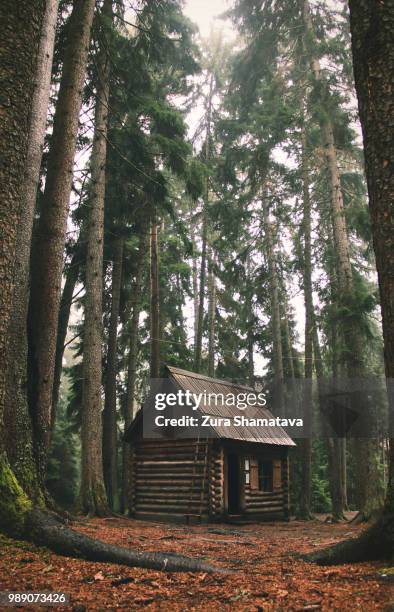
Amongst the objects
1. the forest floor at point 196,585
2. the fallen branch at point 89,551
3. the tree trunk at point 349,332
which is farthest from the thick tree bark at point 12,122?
the tree trunk at point 349,332

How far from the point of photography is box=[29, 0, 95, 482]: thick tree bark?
23.7 feet

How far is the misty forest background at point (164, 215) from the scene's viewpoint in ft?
25.9

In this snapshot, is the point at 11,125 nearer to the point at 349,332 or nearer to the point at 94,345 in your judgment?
the point at 94,345

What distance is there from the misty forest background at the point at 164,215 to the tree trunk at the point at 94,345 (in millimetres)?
44

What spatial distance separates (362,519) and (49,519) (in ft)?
37.1

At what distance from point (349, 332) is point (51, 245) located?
9895 millimetres

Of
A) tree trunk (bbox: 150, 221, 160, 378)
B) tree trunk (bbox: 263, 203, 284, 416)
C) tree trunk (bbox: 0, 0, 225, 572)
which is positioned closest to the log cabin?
tree trunk (bbox: 150, 221, 160, 378)

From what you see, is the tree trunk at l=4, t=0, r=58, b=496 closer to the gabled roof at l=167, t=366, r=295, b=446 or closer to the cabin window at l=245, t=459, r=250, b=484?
the gabled roof at l=167, t=366, r=295, b=446

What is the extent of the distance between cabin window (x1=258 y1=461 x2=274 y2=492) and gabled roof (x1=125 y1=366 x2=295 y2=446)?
1.09m

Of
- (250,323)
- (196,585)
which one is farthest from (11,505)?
(250,323)

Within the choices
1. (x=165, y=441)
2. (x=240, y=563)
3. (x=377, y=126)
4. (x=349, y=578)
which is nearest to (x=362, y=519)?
(x=165, y=441)

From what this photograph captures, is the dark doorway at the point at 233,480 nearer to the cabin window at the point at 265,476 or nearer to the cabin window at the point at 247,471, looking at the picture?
the cabin window at the point at 247,471

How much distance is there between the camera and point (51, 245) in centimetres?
775

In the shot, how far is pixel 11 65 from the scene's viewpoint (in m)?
4.41
